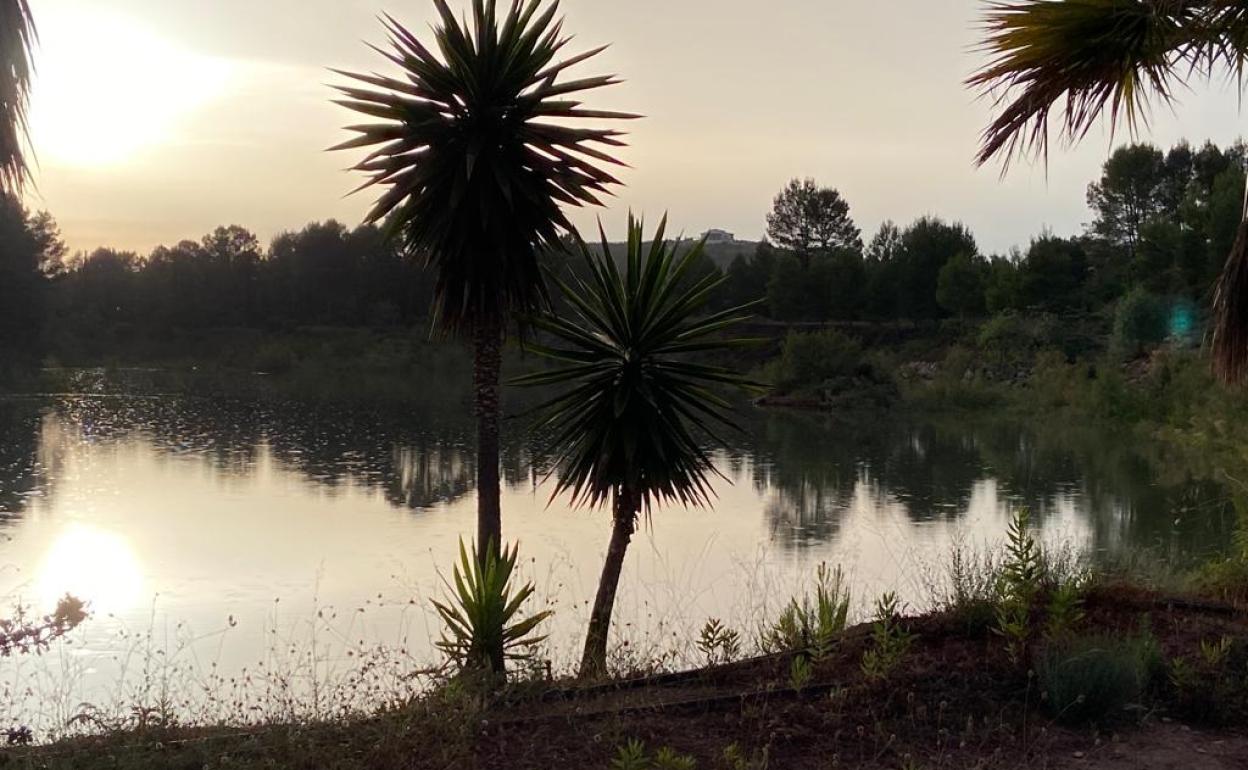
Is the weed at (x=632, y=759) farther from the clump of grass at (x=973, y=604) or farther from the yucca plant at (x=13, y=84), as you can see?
the yucca plant at (x=13, y=84)

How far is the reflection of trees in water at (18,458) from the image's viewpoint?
58.1 feet

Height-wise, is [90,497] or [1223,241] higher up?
[1223,241]

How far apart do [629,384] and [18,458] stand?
19.9 meters

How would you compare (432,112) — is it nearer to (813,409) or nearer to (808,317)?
(813,409)

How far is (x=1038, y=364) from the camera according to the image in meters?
46.0

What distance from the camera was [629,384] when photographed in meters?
7.82

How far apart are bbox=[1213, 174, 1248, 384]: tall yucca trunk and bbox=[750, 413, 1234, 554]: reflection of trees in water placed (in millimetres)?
5974

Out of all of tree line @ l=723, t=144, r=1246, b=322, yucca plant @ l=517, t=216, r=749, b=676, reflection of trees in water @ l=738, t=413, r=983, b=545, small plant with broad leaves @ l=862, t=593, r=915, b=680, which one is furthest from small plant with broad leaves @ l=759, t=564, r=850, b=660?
tree line @ l=723, t=144, r=1246, b=322

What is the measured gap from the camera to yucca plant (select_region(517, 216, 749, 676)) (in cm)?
777

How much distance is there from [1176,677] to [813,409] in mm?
39315

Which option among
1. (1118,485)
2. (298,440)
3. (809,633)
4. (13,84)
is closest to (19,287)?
(298,440)

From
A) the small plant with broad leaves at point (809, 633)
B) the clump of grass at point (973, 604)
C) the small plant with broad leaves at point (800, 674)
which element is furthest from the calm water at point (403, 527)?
the clump of grass at point (973, 604)

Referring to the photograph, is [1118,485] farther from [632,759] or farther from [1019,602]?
[632,759]

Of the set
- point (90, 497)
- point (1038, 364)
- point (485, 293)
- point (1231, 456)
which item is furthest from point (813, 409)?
point (485, 293)
